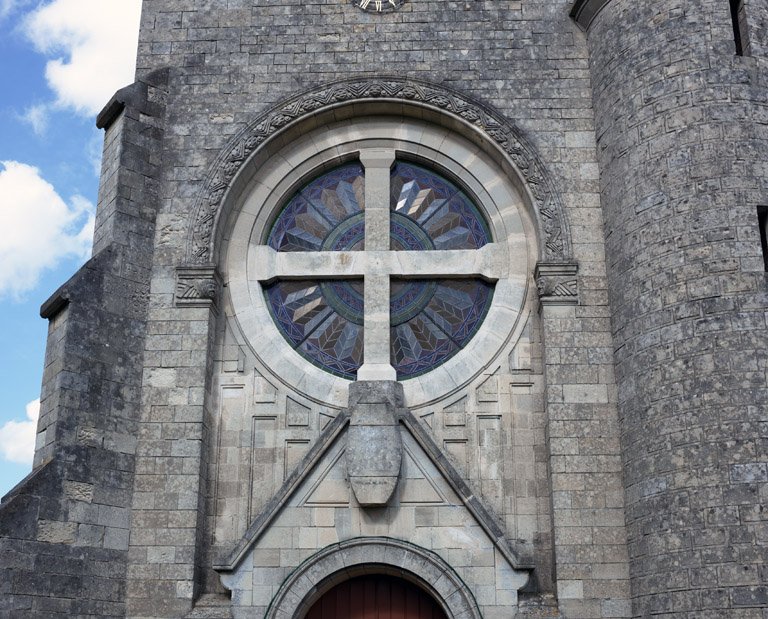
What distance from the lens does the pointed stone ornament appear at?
34.5ft

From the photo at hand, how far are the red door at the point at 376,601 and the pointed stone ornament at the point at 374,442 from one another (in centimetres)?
89

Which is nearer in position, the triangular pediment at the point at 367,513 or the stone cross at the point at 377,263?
the triangular pediment at the point at 367,513

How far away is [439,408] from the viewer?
1124 cm

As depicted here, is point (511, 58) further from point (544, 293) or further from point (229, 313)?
point (229, 313)

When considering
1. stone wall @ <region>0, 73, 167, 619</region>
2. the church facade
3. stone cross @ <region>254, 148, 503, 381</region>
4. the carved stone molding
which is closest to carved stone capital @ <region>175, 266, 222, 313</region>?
the church facade

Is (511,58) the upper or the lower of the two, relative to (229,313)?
upper

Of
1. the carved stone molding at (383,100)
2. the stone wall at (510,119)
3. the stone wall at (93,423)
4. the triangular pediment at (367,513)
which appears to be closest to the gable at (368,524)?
the triangular pediment at (367,513)

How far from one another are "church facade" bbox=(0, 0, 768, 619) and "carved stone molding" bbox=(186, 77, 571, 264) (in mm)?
35

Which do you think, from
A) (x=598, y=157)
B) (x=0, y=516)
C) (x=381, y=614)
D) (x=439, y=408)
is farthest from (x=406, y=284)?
(x=0, y=516)

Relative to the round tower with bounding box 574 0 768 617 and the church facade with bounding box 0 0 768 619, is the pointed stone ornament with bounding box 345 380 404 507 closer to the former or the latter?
the church facade with bounding box 0 0 768 619

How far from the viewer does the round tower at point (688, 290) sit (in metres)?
9.43

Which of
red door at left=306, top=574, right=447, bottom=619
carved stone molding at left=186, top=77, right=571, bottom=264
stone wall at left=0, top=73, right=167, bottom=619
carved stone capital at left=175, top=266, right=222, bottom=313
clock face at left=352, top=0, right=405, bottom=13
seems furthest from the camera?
clock face at left=352, top=0, right=405, bottom=13

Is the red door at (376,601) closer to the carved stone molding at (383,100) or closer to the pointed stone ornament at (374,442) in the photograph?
the pointed stone ornament at (374,442)

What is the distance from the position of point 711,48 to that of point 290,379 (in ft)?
19.1
